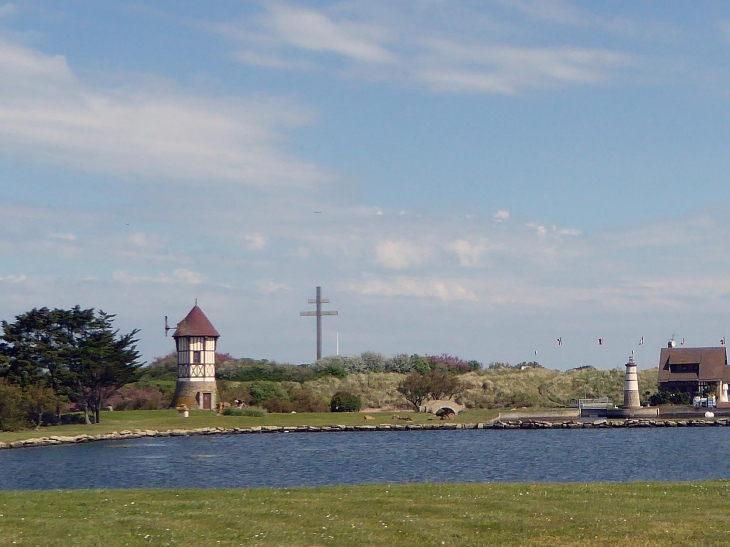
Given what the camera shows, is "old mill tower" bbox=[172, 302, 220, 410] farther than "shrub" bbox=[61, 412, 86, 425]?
Yes

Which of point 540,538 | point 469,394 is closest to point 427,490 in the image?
point 540,538

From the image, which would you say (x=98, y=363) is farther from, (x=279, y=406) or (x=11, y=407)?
(x=279, y=406)

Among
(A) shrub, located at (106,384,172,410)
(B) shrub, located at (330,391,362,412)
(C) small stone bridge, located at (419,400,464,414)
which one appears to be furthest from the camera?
(B) shrub, located at (330,391,362,412)

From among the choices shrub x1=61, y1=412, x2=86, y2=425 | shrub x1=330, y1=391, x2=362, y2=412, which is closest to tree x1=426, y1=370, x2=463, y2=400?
shrub x1=330, y1=391, x2=362, y2=412

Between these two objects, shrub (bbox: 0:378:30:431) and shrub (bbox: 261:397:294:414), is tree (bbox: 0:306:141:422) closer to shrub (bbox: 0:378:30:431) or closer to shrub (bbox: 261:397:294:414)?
shrub (bbox: 0:378:30:431)

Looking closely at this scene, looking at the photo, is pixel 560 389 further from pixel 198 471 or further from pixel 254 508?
pixel 254 508

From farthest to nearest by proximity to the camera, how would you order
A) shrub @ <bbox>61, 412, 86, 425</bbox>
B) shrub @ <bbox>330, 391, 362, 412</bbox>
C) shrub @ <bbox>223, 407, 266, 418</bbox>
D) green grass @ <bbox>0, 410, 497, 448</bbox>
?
shrub @ <bbox>330, 391, 362, 412</bbox> < shrub @ <bbox>223, 407, 266, 418</bbox> < shrub @ <bbox>61, 412, 86, 425</bbox> < green grass @ <bbox>0, 410, 497, 448</bbox>

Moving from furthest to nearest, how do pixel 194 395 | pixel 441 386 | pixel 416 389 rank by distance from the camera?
pixel 416 389 → pixel 441 386 → pixel 194 395

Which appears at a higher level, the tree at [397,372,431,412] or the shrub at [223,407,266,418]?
the tree at [397,372,431,412]

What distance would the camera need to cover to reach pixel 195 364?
258 ft

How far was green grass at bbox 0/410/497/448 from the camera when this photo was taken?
2459 inches

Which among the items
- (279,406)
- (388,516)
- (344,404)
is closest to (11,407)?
(279,406)

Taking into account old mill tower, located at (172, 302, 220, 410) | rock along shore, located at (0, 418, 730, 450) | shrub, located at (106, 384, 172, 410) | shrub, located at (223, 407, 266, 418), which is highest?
old mill tower, located at (172, 302, 220, 410)

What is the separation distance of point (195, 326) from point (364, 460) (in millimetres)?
38331
